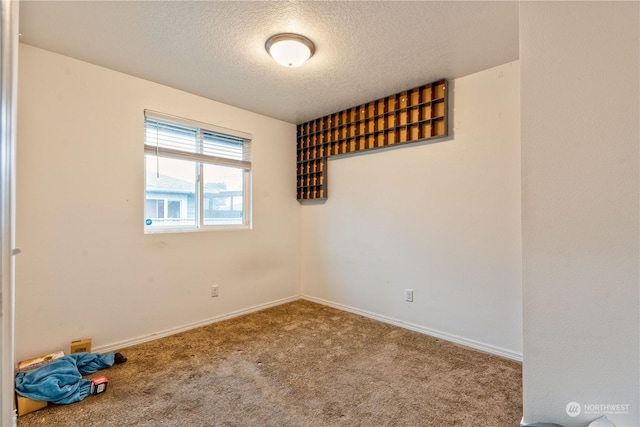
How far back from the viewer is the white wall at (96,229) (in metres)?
2.21

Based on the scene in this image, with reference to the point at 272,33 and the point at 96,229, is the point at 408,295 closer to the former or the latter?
the point at 272,33

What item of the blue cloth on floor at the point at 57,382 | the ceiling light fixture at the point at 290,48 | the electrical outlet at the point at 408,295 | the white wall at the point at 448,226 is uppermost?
the ceiling light fixture at the point at 290,48

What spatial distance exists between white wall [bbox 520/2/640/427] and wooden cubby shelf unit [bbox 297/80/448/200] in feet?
4.25

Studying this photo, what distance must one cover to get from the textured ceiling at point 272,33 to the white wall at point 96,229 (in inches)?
9.5

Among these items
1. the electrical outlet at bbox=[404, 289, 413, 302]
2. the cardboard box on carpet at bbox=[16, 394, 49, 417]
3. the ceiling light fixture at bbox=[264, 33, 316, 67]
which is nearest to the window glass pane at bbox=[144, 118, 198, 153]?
the ceiling light fixture at bbox=[264, 33, 316, 67]

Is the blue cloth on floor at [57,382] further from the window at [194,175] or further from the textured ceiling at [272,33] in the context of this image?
the textured ceiling at [272,33]

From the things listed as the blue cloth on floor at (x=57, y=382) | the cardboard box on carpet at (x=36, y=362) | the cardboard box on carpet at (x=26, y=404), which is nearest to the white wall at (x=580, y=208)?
the blue cloth on floor at (x=57, y=382)

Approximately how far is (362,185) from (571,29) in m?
2.27

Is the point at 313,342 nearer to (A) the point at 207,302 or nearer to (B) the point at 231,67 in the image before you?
(A) the point at 207,302

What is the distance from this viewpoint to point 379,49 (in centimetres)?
223

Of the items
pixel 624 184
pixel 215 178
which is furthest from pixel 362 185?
pixel 624 184

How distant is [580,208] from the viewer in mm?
1374

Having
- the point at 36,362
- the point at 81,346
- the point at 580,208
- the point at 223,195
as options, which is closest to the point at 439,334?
the point at 580,208

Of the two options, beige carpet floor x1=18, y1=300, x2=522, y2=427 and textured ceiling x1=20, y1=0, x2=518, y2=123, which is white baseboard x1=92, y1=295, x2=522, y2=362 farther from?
textured ceiling x1=20, y1=0, x2=518, y2=123
